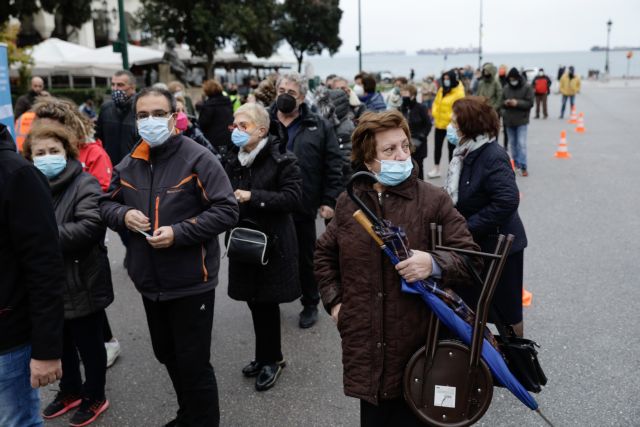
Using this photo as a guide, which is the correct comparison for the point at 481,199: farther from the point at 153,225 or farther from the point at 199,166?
the point at 153,225

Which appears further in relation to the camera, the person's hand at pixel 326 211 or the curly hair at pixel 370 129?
the person's hand at pixel 326 211

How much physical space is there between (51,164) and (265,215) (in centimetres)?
134

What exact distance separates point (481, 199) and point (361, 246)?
147 centimetres

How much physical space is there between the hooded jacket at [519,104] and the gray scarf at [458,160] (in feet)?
24.5

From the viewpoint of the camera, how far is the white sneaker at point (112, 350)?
430 cm

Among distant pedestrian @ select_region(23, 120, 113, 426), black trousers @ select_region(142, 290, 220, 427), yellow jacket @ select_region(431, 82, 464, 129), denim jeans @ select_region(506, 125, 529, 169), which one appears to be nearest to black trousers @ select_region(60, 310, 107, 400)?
distant pedestrian @ select_region(23, 120, 113, 426)

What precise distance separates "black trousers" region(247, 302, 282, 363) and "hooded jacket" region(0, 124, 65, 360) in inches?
69.2

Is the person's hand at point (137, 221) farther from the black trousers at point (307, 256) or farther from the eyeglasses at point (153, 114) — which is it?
the black trousers at point (307, 256)

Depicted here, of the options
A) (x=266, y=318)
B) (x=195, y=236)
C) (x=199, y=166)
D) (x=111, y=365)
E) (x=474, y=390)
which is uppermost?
(x=199, y=166)

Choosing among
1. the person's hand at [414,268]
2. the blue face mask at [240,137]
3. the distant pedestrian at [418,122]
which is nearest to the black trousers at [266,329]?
the blue face mask at [240,137]

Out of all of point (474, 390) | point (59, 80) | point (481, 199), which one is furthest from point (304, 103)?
point (59, 80)

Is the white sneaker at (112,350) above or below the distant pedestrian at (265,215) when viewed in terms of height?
below

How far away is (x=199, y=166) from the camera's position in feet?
9.83

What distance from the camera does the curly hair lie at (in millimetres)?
2504
